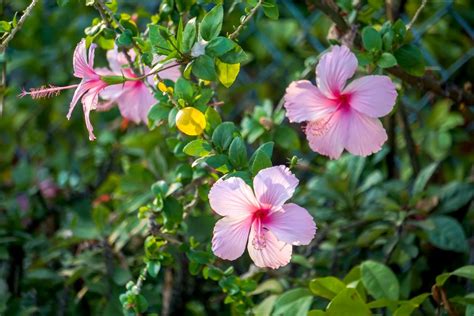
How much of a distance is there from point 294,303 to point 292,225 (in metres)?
0.34

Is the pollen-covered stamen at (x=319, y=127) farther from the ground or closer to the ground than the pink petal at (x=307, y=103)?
closer to the ground

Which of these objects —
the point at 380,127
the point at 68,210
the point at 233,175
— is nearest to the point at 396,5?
the point at 380,127

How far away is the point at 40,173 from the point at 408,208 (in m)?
0.91

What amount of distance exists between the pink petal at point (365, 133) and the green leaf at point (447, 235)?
403 mm

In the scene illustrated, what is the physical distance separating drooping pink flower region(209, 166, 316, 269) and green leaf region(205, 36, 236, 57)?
16 cm

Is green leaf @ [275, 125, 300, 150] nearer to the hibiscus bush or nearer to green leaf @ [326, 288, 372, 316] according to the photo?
the hibiscus bush

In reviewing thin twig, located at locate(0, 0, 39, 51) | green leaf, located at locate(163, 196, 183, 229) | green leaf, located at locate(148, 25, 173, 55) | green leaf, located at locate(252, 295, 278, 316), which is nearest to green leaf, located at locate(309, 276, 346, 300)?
green leaf, located at locate(252, 295, 278, 316)

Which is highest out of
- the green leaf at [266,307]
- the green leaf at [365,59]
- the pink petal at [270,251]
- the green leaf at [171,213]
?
the green leaf at [365,59]

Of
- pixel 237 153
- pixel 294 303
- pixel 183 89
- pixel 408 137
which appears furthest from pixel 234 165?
pixel 408 137

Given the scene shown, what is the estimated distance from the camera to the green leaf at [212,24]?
107 cm

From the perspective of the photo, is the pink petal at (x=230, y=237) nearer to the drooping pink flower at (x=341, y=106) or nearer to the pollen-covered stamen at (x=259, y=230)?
the pollen-covered stamen at (x=259, y=230)

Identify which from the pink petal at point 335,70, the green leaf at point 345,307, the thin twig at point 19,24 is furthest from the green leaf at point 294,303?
the thin twig at point 19,24

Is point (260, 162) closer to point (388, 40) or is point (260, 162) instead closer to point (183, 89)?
point (183, 89)

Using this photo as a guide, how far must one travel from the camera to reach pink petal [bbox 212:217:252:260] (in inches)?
41.1
